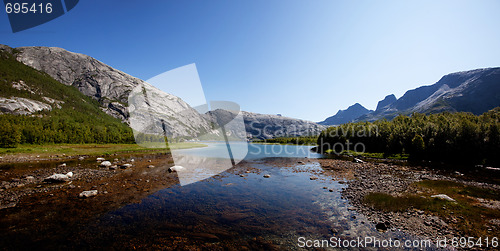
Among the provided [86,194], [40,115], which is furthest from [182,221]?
[40,115]

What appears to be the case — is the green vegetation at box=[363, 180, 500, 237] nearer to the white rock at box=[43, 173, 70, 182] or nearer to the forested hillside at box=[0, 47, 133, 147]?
the white rock at box=[43, 173, 70, 182]

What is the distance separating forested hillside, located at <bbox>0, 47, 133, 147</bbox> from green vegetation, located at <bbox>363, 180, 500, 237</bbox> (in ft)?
292

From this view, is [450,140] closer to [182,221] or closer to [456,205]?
[456,205]

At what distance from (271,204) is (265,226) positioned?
4.29 meters

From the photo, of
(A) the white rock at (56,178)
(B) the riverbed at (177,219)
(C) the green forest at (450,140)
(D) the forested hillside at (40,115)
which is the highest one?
(D) the forested hillside at (40,115)

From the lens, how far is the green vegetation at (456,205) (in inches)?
447

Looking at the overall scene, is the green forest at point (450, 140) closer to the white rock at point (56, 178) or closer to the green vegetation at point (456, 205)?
the green vegetation at point (456, 205)

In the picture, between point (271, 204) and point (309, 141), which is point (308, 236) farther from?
point (309, 141)

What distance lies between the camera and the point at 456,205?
1451 cm

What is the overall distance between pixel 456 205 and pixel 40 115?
181 m

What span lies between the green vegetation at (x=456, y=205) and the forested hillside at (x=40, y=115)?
88.9 m

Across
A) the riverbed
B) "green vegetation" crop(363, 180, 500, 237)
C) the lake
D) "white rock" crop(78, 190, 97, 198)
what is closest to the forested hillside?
"white rock" crop(78, 190, 97, 198)

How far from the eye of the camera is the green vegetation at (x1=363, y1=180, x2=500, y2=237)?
11365 mm

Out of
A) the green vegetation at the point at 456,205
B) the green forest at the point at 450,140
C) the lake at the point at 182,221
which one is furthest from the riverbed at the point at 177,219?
the green forest at the point at 450,140
